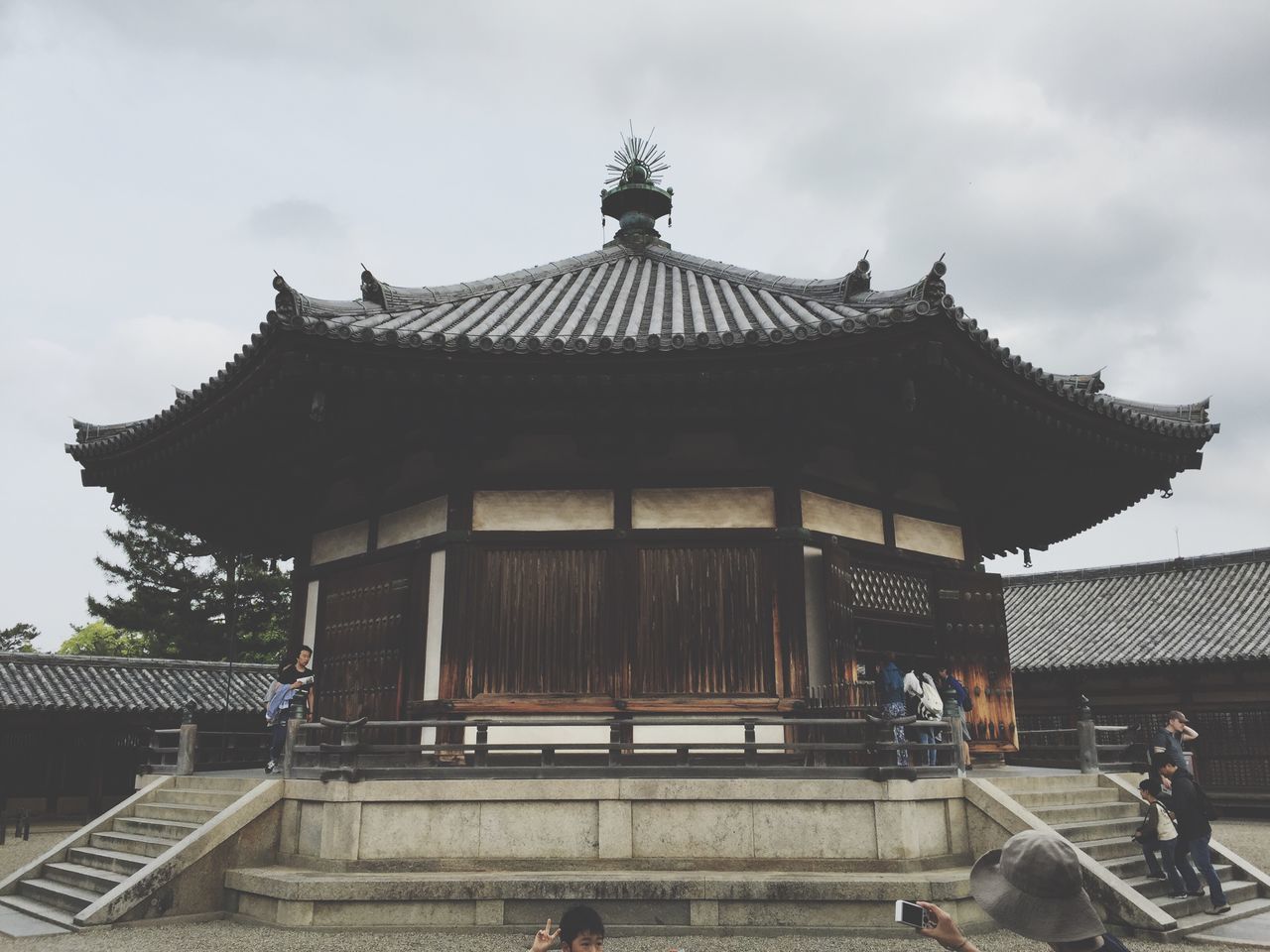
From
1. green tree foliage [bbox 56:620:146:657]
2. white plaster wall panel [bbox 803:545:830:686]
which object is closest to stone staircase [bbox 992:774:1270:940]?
white plaster wall panel [bbox 803:545:830:686]

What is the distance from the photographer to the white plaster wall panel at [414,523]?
1140 cm

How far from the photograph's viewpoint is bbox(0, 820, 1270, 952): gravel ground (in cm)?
779

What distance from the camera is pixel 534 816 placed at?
29.6ft

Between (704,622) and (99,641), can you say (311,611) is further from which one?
(99,641)

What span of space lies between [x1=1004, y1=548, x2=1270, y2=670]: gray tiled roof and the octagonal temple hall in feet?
49.8

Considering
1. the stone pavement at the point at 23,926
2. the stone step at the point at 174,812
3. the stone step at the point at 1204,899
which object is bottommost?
the stone pavement at the point at 23,926

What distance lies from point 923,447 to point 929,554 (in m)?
1.50

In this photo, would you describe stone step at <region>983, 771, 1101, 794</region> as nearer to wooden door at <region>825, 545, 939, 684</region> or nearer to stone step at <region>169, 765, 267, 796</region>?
wooden door at <region>825, 545, 939, 684</region>

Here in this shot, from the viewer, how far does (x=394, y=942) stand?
794cm

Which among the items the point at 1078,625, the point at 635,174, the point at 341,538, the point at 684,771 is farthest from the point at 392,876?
the point at 1078,625

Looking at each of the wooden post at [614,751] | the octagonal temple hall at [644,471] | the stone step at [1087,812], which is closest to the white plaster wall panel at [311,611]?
the octagonal temple hall at [644,471]

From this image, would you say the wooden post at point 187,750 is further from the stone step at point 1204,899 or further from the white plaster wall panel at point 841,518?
the stone step at point 1204,899

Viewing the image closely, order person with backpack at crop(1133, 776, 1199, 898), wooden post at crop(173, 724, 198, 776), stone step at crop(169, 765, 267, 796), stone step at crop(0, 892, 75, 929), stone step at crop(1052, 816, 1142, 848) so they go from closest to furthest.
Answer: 1. stone step at crop(0, 892, 75, 929)
2. person with backpack at crop(1133, 776, 1199, 898)
3. stone step at crop(1052, 816, 1142, 848)
4. stone step at crop(169, 765, 267, 796)
5. wooden post at crop(173, 724, 198, 776)

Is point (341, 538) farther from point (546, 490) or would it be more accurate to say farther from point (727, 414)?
point (727, 414)
